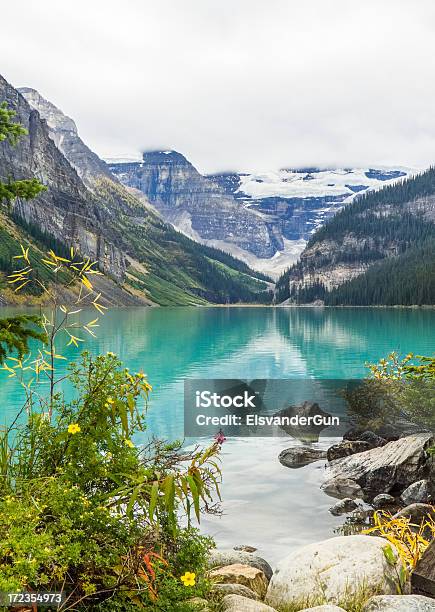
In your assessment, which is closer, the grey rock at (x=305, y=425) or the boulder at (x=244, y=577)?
the boulder at (x=244, y=577)

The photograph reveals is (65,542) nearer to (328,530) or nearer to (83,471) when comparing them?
(83,471)

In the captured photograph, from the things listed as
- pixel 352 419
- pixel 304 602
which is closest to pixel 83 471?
pixel 304 602

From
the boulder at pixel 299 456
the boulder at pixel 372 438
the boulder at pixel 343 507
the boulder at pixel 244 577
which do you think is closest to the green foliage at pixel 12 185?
the boulder at pixel 244 577

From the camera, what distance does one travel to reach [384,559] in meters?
6.93

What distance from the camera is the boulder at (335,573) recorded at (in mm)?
6660

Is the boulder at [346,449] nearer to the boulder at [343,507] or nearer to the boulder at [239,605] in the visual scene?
the boulder at [343,507]

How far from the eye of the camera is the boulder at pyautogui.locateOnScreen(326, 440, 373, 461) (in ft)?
63.2

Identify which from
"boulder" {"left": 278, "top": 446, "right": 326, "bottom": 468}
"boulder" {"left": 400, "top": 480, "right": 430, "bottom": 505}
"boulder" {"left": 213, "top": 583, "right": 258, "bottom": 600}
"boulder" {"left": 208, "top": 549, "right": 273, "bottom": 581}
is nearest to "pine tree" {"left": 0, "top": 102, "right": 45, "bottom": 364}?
"boulder" {"left": 213, "top": 583, "right": 258, "bottom": 600}

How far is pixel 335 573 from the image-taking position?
6.97 m

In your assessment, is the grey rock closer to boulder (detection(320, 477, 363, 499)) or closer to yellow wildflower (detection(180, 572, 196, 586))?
boulder (detection(320, 477, 363, 499))

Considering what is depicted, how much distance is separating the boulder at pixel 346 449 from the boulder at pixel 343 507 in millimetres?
4124

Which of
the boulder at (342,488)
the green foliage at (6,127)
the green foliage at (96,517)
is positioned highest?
the green foliage at (6,127)

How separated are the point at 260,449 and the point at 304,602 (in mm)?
14717

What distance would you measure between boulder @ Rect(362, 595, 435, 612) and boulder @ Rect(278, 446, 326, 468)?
13.7m
